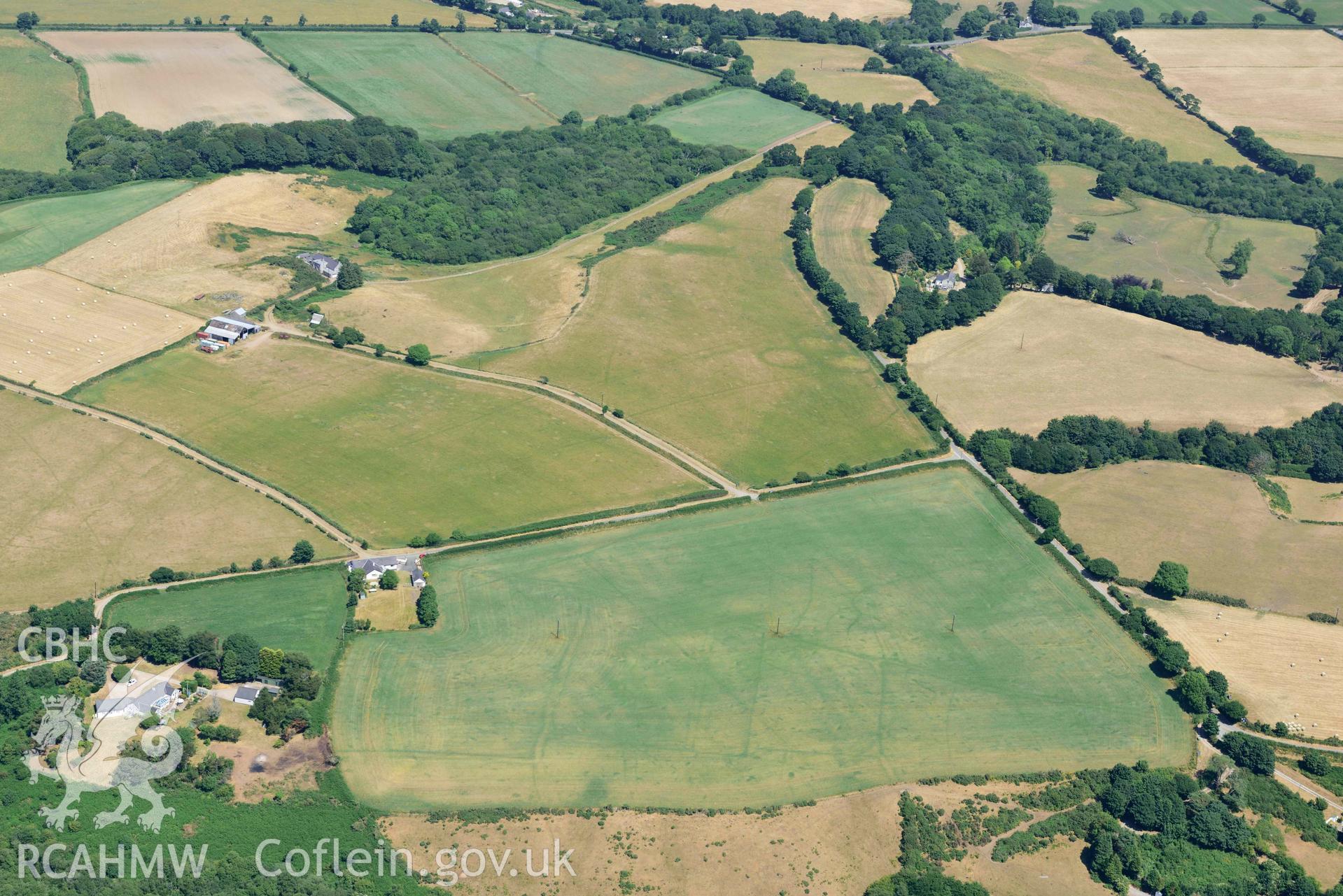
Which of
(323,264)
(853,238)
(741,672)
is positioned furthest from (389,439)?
(853,238)

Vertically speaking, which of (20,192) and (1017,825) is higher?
(20,192)

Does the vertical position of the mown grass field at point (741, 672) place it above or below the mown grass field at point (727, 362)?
below

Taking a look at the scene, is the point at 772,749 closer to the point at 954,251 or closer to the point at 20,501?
the point at 20,501

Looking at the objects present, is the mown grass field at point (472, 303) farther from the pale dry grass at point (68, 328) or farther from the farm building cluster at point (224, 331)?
the pale dry grass at point (68, 328)

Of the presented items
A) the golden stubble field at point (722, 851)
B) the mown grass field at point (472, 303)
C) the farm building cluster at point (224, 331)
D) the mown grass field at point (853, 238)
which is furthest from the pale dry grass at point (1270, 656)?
the farm building cluster at point (224, 331)

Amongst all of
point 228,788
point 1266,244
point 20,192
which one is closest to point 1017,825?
point 228,788

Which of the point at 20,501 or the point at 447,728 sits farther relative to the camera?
the point at 20,501

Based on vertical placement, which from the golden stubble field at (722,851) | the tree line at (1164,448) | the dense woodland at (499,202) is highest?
the dense woodland at (499,202)
